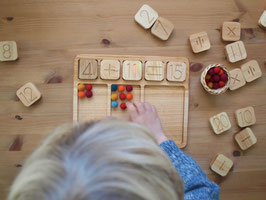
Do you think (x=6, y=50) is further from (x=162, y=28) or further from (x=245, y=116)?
(x=245, y=116)

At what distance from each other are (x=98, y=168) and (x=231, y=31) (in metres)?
0.52

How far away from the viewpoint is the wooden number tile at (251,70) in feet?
2.14

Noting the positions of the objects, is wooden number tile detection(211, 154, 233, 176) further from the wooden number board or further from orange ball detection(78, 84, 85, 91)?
orange ball detection(78, 84, 85, 91)

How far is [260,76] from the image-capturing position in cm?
66

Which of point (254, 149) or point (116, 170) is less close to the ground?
point (116, 170)

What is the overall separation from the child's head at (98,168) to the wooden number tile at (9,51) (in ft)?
1.13

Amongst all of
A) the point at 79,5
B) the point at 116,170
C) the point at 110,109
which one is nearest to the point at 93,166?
the point at 116,170

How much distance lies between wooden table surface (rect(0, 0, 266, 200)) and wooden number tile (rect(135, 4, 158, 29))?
0.06ft

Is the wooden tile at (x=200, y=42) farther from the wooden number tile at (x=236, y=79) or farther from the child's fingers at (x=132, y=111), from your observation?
the child's fingers at (x=132, y=111)

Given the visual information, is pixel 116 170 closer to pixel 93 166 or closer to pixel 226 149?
pixel 93 166

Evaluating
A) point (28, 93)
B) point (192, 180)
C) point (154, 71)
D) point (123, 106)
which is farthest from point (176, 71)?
point (28, 93)

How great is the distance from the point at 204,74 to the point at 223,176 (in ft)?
0.92

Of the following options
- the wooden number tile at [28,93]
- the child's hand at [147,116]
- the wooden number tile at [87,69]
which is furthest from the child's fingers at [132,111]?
the wooden number tile at [28,93]

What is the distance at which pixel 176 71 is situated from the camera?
0.63 metres
